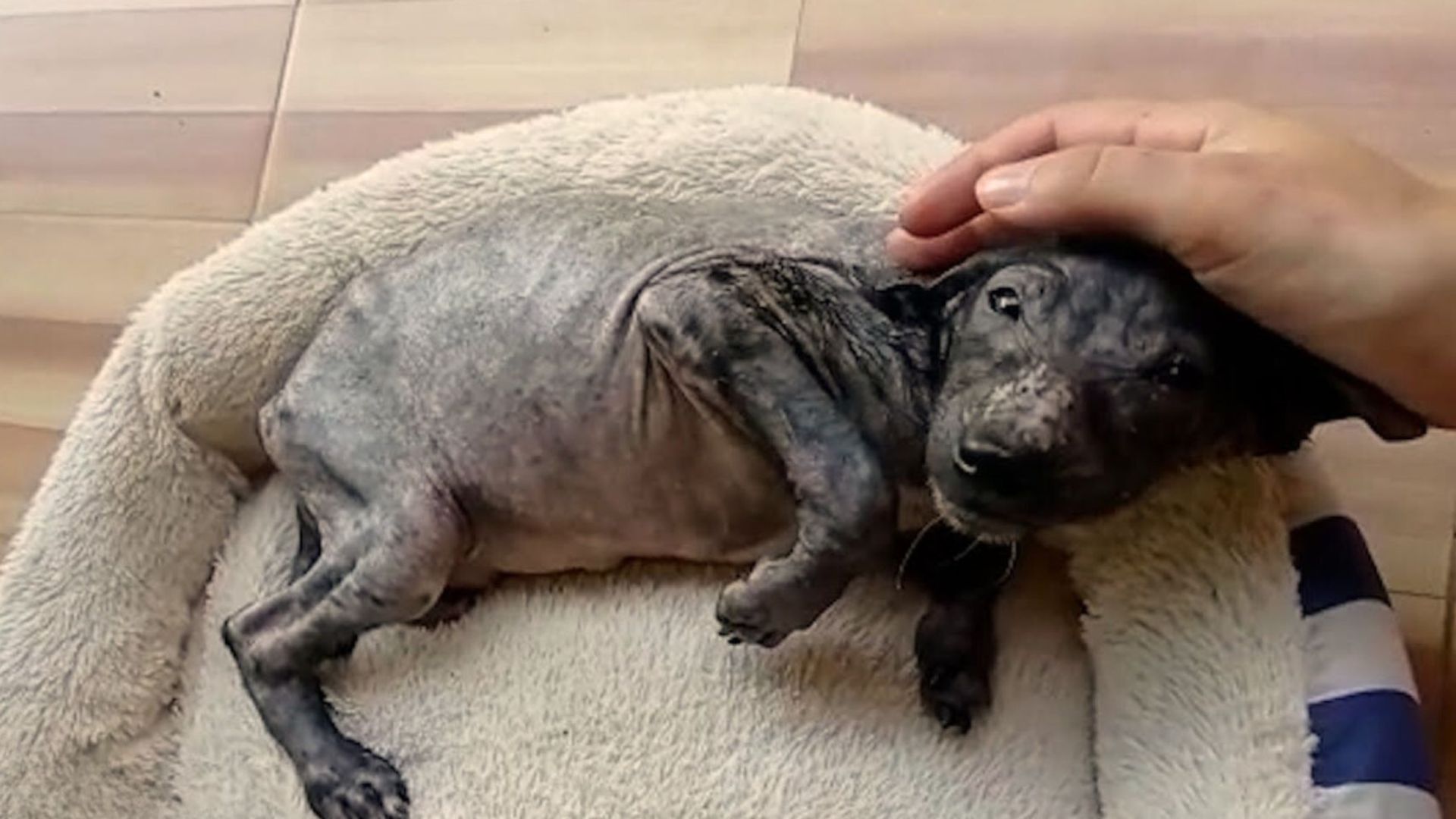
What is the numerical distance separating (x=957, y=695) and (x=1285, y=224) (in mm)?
519

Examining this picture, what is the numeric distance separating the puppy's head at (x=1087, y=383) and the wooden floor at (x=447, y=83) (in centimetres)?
44

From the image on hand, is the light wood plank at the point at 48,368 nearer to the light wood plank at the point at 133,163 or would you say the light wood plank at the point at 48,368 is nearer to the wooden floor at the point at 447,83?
the wooden floor at the point at 447,83

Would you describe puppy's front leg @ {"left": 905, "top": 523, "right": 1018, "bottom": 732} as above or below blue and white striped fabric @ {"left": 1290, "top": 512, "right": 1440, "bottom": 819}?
below

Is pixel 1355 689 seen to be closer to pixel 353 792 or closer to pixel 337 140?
pixel 353 792

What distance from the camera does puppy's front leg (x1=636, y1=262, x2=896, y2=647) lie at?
1.75m

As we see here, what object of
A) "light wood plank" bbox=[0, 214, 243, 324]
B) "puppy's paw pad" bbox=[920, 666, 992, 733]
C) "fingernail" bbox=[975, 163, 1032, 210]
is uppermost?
"fingernail" bbox=[975, 163, 1032, 210]

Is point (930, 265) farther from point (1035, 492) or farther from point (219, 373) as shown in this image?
point (219, 373)

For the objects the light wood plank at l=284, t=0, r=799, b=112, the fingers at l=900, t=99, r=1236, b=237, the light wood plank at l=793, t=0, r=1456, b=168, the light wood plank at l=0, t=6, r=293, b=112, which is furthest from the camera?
the light wood plank at l=0, t=6, r=293, b=112

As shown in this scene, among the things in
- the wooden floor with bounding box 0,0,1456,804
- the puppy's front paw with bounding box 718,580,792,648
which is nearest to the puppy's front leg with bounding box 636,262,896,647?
the puppy's front paw with bounding box 718,580,792,648

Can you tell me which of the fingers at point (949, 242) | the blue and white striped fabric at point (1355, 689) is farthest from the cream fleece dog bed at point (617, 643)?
the fingers at point (949, 242)

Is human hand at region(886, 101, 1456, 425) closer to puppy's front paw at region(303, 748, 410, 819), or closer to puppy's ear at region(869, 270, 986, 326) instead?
puppy's ear at region(869, 270, 986, 326)

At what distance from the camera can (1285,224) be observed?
163 centimetres

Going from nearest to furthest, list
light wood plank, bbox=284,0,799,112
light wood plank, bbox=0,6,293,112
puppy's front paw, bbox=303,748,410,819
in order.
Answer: puppy's front paw, bbox=303,748,410,819 → light wood plank, bbox=284,0,799,112 → light wood plank, bbox=0,6,293,112

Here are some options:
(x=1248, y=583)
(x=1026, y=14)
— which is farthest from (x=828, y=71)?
(x=1248, y=583)
